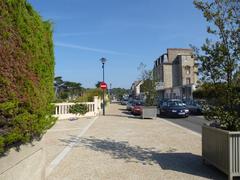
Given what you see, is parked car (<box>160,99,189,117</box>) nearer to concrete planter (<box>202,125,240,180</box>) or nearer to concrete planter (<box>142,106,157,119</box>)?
concrete planter (<box>142,106,157,119</box>)

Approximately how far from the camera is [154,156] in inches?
339

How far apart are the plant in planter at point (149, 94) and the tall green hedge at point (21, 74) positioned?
61.0ft

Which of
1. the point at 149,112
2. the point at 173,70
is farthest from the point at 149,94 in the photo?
the point at 173,70

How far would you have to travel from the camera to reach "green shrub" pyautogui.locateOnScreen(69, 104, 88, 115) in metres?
23.6

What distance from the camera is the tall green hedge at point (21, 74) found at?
4.09m

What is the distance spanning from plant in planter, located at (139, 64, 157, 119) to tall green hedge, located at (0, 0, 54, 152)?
18.6m

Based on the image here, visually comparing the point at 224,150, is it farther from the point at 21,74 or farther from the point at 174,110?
the point at 174,110

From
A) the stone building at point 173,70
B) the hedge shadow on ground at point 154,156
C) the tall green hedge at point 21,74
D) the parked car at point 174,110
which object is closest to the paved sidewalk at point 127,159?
the hedge shadow on ground at point 154,156

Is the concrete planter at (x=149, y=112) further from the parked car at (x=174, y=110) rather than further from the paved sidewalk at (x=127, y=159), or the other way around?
the paved sidewalk at (x=127, y=159)

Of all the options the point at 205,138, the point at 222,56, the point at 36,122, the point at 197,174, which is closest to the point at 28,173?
the point at 36,122

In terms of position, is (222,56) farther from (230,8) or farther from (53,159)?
(53,159)

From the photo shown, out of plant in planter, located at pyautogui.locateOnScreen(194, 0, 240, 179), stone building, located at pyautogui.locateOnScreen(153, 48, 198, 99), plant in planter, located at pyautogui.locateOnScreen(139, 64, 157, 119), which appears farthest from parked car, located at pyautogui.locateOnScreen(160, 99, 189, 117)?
stone building, located at pyautogui.locateOnScreen(153, 48, 198, 99)

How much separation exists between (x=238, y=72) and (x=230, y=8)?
154cm

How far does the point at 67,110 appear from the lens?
2328cm
